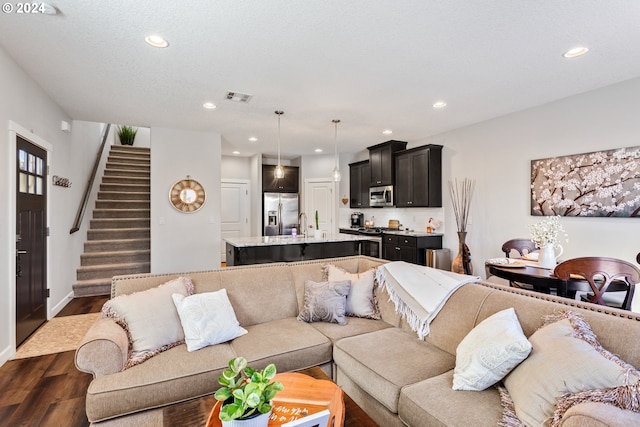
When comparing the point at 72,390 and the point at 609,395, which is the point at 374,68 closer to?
the point at 609,395

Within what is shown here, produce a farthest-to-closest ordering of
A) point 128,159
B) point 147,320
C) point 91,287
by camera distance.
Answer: point 128,159, point 91,287, point 147,320

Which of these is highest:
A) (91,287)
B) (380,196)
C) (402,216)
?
(380,196)

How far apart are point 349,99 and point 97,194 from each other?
5388 millimetres

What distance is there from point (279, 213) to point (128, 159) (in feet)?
12.1

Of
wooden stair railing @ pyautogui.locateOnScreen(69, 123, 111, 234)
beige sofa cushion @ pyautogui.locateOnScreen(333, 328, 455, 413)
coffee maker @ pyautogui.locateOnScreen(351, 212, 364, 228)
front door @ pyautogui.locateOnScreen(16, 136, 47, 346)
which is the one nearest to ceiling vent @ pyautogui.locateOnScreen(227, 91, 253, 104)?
front door @ pyautogui.locateOnScreen(16, 136, 47, 346)

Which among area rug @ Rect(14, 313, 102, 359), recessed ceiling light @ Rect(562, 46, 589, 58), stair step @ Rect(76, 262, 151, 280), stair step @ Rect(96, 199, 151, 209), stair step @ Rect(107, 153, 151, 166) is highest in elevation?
recessed ceiling light @ Rect(562, 46, 589, 58)

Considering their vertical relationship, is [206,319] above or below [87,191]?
below

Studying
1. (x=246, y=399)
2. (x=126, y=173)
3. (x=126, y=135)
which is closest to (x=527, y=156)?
(x=246, y=399)

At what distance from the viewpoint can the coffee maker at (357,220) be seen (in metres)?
7.43

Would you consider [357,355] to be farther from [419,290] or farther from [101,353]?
[101,353]

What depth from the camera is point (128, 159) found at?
23.9 feet

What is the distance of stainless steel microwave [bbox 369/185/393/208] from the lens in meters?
6.30

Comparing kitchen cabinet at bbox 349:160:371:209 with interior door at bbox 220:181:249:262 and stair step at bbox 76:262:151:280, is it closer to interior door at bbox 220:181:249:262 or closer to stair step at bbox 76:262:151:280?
interior door at bbox 220:181:249:262

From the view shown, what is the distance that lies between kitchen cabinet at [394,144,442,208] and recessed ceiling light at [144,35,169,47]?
4268 mm
